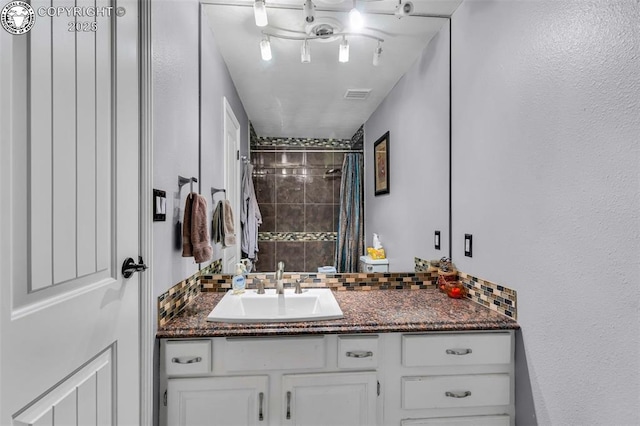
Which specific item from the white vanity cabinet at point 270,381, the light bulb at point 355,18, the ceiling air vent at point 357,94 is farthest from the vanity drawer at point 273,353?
the light bulb at point 355,18

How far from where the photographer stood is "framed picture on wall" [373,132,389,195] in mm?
1902

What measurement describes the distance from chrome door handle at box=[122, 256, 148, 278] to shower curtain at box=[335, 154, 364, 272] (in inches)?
40.8

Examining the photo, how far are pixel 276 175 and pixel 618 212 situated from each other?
4.68 feet

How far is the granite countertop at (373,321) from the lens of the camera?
123 centimetres

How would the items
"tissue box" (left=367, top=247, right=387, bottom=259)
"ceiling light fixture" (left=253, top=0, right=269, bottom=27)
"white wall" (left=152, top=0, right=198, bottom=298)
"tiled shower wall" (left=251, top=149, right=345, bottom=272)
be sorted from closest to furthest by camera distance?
"white wall" (left=152, top=0, right=198, bottom=298), "ceiling light fixture" (left=253, top=0, right=269, bottom=27), "tiled shower wall" (left=251, top=149, right=345, bottom=272), "tissue box" (left=367, top=247, right=387, bottom=259)

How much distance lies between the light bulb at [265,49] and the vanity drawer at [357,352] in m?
1.45

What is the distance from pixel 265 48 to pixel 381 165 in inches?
36.0

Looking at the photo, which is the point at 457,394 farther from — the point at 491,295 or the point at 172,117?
the point at 172,117

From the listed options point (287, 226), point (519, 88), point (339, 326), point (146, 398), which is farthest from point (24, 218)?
point (519, 88)

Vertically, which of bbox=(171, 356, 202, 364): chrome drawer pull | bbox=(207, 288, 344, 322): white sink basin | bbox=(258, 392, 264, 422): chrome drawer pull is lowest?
bbox=(258, 392, 264, 422): chrome drawer pull

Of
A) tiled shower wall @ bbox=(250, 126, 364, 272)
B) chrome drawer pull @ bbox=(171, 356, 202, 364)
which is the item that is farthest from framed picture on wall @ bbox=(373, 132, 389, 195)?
chrome drawer pull @ bbox=(171, 356, 202, 364)

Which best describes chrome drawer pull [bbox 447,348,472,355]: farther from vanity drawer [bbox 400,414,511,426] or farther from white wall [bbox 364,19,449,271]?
white wall [bbox 364,19,449,271]
